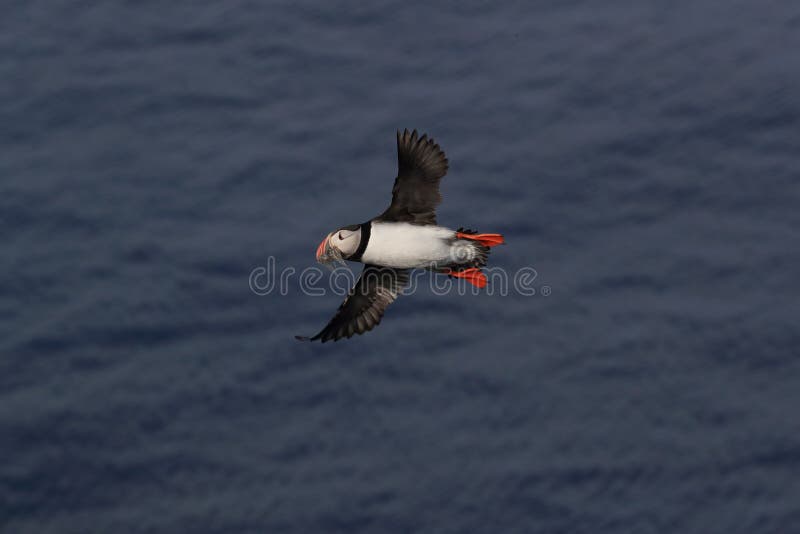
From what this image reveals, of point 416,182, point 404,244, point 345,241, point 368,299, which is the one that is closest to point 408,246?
point 404,244

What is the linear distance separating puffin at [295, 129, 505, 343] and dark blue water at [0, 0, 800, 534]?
14304mm

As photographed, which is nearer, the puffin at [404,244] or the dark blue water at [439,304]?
the puffin at [404,244]

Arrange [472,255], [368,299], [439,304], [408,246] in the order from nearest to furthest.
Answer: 1. [408,246]
2. [472,255]
3. [368,299]
4. [439,304]

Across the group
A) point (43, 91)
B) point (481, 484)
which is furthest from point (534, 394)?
point (43, 91)

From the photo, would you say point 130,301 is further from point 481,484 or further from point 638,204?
point 638,204

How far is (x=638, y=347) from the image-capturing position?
31031 millimetres

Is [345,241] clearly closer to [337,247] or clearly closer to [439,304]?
[337,247]

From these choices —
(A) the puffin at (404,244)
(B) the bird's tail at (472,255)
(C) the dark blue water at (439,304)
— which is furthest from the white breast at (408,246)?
(C) the dark blue water at (439,304)

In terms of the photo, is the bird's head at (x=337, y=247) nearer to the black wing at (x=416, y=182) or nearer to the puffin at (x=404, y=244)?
the puffin at (x=404, y=244)

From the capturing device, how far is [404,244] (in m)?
13.9

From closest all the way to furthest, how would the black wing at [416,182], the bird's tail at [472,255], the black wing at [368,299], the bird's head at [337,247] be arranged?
the bird's head at [337,247] → the bird's tail at [472,255] → the black wing at [416,182] → the black wing at [368,299]

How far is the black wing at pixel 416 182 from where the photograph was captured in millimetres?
14352

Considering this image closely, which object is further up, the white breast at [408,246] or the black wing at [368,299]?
the white breast at [408,246]

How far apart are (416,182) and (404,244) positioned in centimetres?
89
